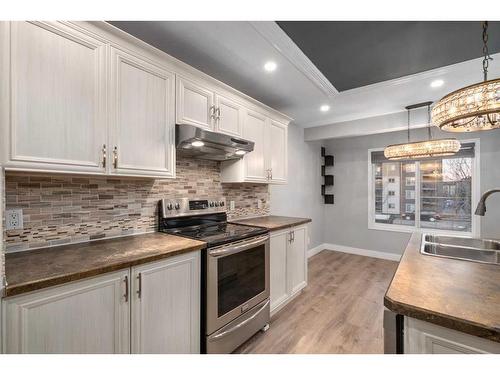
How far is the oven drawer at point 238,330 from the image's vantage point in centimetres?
167

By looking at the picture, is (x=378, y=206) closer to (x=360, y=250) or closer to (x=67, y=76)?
(x=360, y=250)

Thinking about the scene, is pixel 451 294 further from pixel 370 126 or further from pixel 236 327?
pixel 370 126

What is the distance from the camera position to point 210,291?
5.37 ft

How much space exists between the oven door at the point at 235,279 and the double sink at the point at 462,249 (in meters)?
1.25

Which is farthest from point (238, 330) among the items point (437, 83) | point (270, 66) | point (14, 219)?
point (437, 83)

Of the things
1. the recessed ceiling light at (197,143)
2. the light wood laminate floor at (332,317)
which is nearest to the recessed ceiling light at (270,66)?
the recessed ceiling light at (197,143)

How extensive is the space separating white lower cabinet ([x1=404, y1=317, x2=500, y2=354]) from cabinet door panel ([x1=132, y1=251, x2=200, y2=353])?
1.21 m

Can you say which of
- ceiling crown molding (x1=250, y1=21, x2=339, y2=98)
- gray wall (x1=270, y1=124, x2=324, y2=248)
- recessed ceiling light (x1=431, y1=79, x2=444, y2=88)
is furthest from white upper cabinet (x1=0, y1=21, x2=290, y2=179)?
recessed ceiling light (x1=431, y1=79, x2=444, y2=88)

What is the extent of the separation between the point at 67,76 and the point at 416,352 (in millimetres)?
2113

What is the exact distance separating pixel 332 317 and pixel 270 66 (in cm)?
258

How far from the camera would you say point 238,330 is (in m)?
1.85

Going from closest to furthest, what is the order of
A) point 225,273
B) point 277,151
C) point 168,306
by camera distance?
point 168,306, point 225,273, point 277,151

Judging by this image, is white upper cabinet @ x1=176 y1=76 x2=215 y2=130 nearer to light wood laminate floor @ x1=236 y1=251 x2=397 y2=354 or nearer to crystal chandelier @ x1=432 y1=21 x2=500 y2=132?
crystal chandelier @ x1=432 y1=21 x2=500 y2=132
